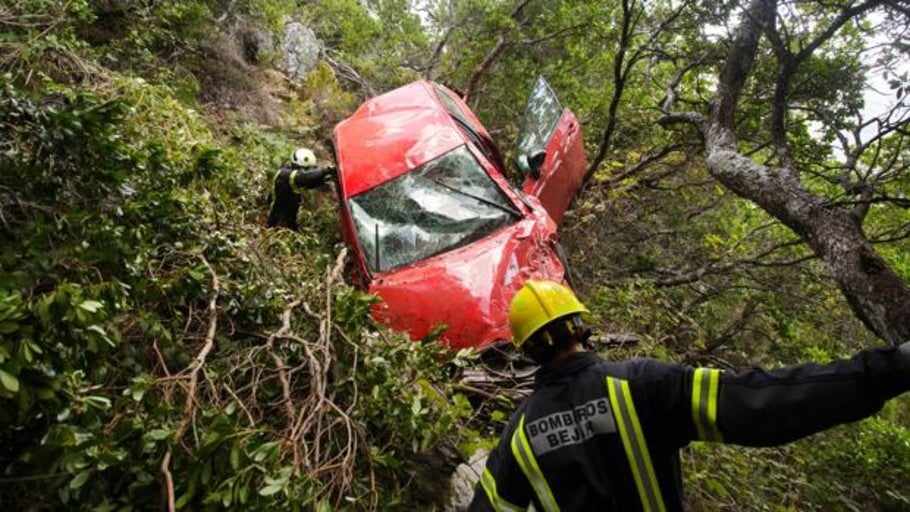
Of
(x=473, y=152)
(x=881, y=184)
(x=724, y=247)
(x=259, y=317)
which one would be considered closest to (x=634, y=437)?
(x=259, y=317)

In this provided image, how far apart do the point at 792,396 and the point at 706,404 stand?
217 mm

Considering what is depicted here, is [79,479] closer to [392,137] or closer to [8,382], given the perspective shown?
[8,382]

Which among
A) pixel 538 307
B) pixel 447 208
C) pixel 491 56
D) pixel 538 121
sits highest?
pixel 491 56

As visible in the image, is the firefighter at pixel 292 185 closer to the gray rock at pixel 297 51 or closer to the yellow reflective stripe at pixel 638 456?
the yellow reflective stripe at pixel 638 456

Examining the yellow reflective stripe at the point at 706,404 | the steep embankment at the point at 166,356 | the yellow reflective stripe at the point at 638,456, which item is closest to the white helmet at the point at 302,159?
the steep embankment at the point at 166,356

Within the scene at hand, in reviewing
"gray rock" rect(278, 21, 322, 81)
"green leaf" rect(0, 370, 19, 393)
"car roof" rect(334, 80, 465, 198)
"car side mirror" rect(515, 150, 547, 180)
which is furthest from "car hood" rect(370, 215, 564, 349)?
"gray rock" rect(278, 21, 322, 81)

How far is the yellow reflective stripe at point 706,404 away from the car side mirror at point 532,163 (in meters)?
4.07

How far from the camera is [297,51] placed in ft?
35.7

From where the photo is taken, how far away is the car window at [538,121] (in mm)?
6008

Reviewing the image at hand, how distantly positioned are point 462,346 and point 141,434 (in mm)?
2095

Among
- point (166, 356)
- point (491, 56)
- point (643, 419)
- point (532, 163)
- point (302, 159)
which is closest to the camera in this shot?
point (643, 419)

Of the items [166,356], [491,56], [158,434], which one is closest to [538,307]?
[158,434]

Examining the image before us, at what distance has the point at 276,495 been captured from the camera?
2.08 m

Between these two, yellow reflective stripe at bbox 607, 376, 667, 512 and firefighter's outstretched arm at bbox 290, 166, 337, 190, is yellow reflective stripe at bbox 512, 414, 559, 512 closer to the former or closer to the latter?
yellow reflective stripe at bbox 607, 376, 667, 512
